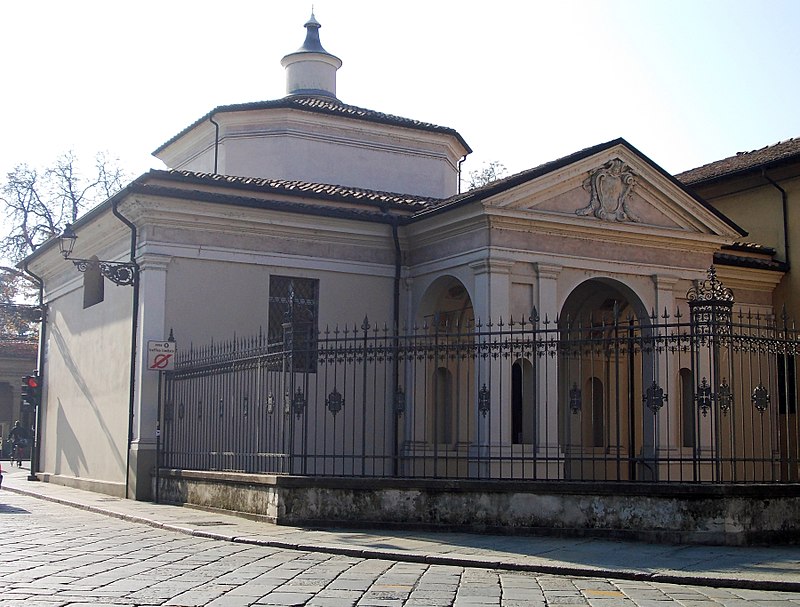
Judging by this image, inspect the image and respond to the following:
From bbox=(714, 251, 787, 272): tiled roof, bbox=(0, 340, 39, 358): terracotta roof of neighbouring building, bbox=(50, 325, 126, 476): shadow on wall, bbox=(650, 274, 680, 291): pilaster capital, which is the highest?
bbox=(714, 251, 787, 272): tiled roof

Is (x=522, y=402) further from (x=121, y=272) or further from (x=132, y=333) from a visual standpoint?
(x=121, y=272)

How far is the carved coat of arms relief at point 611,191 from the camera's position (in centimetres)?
1847

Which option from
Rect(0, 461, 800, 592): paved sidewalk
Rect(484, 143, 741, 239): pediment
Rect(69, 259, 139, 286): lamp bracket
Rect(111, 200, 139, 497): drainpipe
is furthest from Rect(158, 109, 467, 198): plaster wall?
Rect(0, 461, 800, 592): paved sidewalk

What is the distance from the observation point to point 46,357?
24.5 meters

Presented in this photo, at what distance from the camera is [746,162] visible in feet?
78.3

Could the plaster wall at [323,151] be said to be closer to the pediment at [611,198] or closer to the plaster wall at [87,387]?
the plaster wall at [87,387]

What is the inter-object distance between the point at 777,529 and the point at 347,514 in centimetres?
496

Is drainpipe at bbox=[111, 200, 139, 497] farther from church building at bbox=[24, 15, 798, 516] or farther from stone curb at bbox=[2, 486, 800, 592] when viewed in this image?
stone curb at bbox=[2, 486, 800, 592]

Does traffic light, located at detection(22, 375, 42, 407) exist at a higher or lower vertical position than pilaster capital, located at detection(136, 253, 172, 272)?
lower

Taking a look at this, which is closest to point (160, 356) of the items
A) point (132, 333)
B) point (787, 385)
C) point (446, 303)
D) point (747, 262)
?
point (132, 333)

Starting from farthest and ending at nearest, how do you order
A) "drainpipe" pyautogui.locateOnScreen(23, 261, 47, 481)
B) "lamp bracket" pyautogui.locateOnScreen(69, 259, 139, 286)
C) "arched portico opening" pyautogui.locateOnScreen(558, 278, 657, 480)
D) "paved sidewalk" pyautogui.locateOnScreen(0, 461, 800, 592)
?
"drainpipe" pyautogui.locateOnScreen(23, 261, 47, 481), "arched portico opening" pyautogui.locateOnScreen(558, 278, 657, 480), "lamp bracket" pyautogui.locateOnScreen(69, 259, 139, 286), "paved sidewalk" pyautogui.locateOnScreen(0, 461, 800, 592)

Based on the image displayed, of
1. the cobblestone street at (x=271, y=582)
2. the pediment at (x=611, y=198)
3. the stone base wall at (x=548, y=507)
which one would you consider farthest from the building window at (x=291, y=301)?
the cobblestone street at (x=271, y=582)

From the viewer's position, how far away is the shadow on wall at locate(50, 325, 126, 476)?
739 inches

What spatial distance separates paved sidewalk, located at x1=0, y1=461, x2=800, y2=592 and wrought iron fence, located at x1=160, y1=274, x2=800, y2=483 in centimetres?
118
